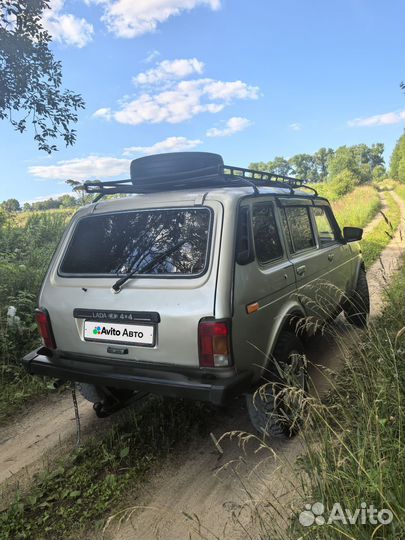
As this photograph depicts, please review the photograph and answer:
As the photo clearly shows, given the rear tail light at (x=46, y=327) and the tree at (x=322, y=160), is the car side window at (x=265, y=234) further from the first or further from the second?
the tree at (x=322, y=160)

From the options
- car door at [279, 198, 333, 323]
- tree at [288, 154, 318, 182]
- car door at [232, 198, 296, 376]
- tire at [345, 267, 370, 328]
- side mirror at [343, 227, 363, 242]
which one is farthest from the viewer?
tree at [288, 154, 318, 182]

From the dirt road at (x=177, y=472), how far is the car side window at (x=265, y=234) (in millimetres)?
893

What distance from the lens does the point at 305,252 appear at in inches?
148

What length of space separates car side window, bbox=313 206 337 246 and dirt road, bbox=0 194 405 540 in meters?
1.39

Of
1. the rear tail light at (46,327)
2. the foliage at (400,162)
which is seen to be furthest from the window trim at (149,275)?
the foliage at (400,162)

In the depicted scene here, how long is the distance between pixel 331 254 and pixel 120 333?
2729mm

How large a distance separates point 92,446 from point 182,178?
7.53ft

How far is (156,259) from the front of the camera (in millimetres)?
2699

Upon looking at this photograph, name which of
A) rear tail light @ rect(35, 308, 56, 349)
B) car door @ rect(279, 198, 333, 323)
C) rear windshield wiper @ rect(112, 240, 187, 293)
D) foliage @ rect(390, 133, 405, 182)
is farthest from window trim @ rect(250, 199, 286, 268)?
foliage @ rect(390, 133, 405, 182)

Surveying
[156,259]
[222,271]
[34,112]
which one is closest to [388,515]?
[222,271]

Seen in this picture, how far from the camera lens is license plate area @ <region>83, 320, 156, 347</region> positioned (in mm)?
2512

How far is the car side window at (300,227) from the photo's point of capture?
3.60 meters

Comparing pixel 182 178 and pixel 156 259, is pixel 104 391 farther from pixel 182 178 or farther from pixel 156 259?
pixel 182 178

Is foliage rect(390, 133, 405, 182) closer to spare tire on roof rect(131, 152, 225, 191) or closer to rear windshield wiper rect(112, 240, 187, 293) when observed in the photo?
spare tire on roof rect(131, 152, 225, 191)
